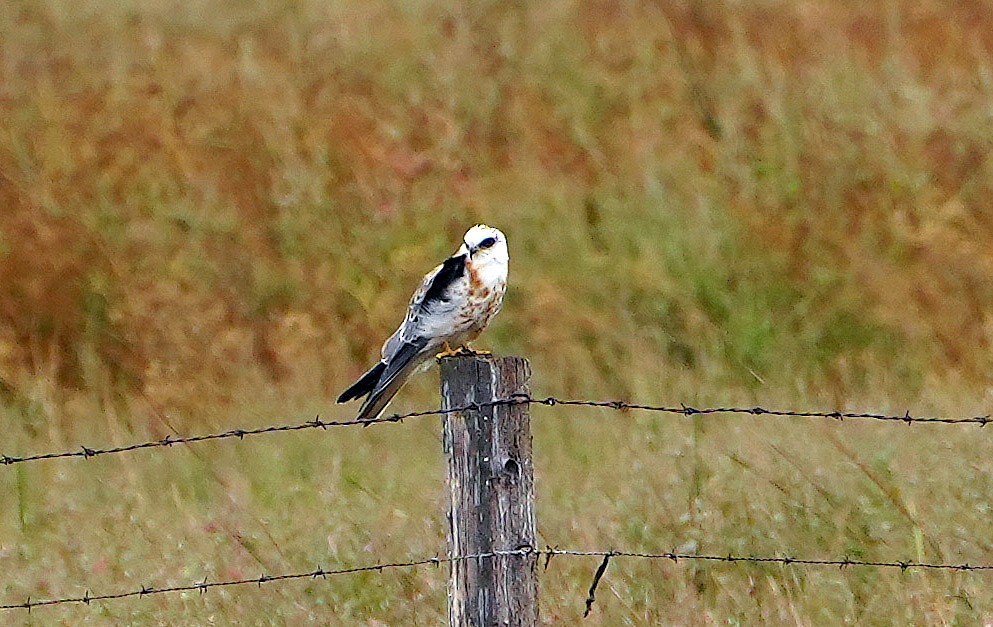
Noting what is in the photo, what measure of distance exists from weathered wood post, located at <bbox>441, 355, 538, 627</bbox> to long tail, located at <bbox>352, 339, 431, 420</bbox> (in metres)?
1.16

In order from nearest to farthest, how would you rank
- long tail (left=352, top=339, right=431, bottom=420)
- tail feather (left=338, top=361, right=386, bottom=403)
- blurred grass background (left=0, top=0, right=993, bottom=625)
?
tail feather (left=338, top=361, right=386, bottom=403) < long tail (left=352, top=339, right=431, bottom=420) < blurred grass background (left=0, top=0, right=993, bottom=625)

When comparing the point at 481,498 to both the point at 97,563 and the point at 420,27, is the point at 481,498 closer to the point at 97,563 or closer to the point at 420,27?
the point at 97,563

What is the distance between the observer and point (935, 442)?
5.75 metres

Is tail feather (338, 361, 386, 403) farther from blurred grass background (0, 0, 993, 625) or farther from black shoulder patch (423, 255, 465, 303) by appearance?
blurred grass background (0, 0, 993, 625)

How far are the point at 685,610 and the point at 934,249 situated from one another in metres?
4.49

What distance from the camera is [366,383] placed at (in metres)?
4.54

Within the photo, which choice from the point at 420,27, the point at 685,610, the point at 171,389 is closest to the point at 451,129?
the point at 420,27

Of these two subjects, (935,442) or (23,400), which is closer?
(935,442)

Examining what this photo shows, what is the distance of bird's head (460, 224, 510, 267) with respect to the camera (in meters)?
4.88

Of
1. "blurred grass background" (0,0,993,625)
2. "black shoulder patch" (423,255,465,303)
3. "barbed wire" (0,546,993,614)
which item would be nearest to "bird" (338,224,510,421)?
"black shoulder patch" (423,255,465,303)

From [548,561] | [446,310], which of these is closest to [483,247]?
[446,310]

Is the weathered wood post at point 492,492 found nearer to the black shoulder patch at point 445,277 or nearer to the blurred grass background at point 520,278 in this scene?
the black shoulder patch at point 445,277

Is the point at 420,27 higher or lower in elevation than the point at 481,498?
higher

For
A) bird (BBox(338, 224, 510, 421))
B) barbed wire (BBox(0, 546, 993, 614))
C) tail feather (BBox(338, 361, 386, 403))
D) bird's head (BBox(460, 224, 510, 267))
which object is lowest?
barbed wire (BBox(0, 546, 993, 614))
